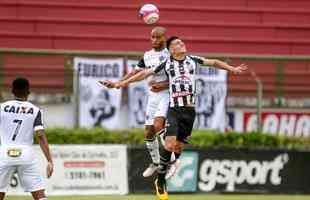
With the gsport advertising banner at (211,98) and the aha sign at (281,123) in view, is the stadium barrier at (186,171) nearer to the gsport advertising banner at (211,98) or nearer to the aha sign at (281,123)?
the gsport advertising banner at (211,98)

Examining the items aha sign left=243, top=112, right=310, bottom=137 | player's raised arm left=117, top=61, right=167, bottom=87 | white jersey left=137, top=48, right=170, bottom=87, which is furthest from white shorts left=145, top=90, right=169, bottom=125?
aha sign left=243, top=112, right=310, bottom=137

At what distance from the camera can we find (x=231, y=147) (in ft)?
64.3

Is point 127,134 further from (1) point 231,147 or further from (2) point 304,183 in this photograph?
(2) point 304,183

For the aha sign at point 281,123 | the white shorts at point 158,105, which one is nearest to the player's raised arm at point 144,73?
the white shorts at point 158,105

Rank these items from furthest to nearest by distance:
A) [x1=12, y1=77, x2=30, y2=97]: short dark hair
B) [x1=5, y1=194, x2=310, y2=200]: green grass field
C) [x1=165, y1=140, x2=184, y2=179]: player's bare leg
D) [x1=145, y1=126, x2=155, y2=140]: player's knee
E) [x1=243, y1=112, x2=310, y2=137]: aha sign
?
[x1=243, y1=112, x2=310, y2=137]: aha sign → [x1=5, y1=194, x2=310, y2=200]: green grass field → [x1=145, y1=126, x2=155, y2=140]: player's knee → [x1=165, y1=140, x2=184, y2=179]: player's bare leg → [x1=12, y1=77, x2=30, y2=97]: short dark hair

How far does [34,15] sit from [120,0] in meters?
2.13

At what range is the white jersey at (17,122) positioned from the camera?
12.0 metres

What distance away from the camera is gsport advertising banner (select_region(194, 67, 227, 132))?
69.2 feet

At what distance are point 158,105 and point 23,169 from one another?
11.6 ft

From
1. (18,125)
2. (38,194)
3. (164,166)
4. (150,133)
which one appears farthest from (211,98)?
(18,125)

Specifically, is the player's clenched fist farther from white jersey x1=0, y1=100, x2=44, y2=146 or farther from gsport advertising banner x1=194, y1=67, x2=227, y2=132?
gsport advertising banner x1=194, y1=67, x2=227, y2=132

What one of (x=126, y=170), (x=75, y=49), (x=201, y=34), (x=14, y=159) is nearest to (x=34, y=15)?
(x=75, y=49)

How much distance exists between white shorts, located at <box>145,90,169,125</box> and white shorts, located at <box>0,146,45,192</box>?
3.30 metres

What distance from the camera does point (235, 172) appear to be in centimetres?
1944
